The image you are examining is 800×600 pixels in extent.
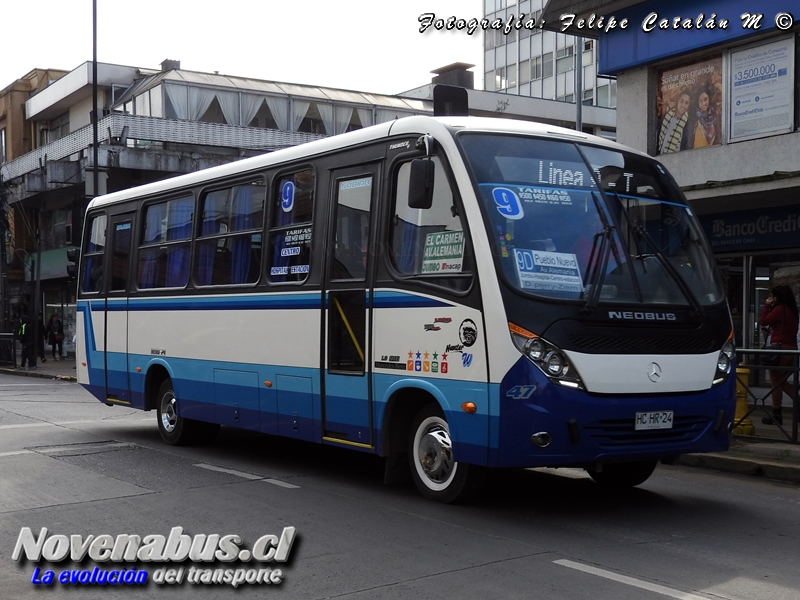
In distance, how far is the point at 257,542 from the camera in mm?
7023

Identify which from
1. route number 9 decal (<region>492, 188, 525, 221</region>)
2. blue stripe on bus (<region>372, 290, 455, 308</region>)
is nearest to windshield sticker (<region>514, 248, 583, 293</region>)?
route number 9 decal (<region>492, 188, 525, 221</region>)

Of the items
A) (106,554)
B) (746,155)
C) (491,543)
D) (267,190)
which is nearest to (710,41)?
(746,155)

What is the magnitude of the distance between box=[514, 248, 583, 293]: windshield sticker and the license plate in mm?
1065

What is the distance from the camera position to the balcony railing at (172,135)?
36656mm

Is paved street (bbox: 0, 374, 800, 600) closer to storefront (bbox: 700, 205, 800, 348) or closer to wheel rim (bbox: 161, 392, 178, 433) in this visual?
wheel rim (bbox: 161, 392, 178, 433)

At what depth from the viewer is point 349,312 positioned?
29.9ft

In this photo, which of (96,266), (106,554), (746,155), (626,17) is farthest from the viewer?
(626,17)

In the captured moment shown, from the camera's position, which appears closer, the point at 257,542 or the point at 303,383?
Answer: the point at 257,542

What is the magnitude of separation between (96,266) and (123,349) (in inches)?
61.9

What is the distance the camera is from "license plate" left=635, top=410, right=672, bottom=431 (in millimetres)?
7691

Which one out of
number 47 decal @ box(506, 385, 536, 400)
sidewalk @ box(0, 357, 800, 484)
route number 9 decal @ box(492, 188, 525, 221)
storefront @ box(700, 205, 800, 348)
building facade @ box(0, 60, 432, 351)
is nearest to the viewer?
number 47 decal @ box(506, 385, 536, 400)

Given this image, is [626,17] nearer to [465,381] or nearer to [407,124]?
[407,124]

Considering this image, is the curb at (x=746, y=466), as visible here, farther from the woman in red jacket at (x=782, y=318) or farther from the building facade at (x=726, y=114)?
the building facade at (x=726, y=114)

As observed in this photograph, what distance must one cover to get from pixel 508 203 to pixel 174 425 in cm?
623
